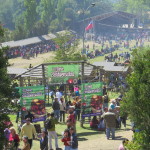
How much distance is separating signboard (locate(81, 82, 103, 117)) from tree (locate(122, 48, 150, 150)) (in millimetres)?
9086

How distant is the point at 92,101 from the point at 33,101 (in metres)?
2.77

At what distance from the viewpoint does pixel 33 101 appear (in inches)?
855

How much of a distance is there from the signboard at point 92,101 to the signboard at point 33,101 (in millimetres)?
1989

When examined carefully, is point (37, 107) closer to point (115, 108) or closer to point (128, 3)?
point (115, 108)

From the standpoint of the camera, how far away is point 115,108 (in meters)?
23.1

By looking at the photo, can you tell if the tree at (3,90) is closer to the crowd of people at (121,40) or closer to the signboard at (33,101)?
the signboard at (33,101)

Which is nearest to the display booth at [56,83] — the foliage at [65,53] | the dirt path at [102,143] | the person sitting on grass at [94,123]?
the person sitting on grass at [94,123]

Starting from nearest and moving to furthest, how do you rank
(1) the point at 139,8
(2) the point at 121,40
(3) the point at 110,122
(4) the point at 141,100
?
1. (4) the point at 141,100
2. (3) the point at 110,122
3. (2) the point at 121,40
4. (1) the point at 139,8

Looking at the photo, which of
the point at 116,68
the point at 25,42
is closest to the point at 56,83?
the point at 116,68

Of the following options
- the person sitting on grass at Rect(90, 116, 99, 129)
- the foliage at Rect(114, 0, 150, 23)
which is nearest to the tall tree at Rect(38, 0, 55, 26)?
the foliage at Rect(114, 0, 150, 23)

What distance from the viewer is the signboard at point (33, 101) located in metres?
21.6

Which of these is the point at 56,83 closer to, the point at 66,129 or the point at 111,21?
the point at 66,129

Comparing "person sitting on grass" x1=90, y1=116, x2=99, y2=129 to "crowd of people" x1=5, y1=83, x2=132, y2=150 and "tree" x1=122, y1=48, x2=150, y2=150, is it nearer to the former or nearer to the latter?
"crowd of people" x1=5, y1=83, x2=132, y2=150

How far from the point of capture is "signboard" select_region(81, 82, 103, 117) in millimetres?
22859
